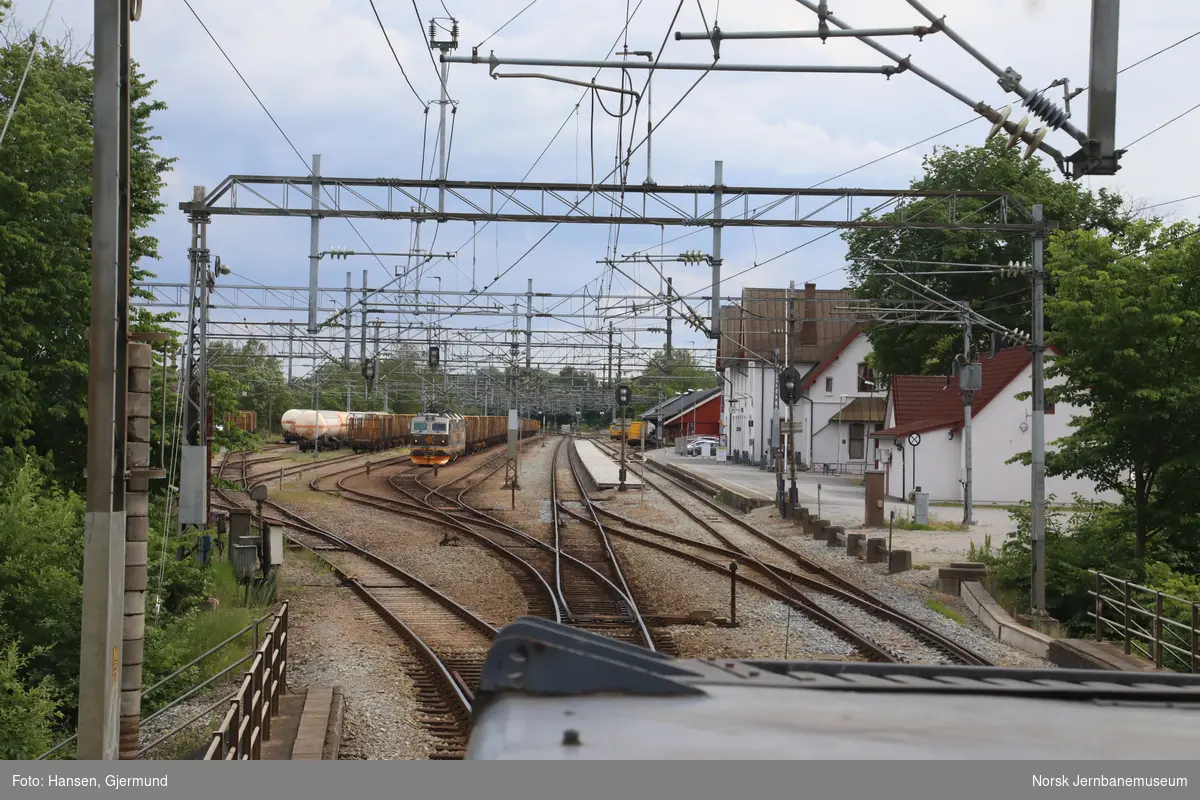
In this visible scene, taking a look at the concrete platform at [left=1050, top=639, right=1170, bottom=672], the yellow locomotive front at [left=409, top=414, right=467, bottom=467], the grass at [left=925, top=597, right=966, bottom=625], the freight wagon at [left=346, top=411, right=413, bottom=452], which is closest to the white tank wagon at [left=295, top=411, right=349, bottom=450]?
the freight wagon at [left=346, top=411, right=413, bottom=452]

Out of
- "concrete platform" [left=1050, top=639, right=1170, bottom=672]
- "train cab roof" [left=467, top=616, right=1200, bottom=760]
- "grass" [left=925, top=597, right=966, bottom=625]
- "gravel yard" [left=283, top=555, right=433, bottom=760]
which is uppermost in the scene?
"train cab roof" [left=467, top=616, right=1200, bottom=760]

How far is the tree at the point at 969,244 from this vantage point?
147 feet

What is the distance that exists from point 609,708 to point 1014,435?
3672 cm

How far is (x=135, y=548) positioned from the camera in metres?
8.60

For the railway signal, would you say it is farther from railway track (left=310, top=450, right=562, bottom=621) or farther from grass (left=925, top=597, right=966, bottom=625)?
grass (left=925, top=597, right=966, bottom=625)

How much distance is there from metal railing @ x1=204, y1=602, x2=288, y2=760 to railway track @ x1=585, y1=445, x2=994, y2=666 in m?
6.50

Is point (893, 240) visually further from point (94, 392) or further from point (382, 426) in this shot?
point (94, 392)

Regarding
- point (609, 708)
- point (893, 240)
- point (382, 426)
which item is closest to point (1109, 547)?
point (609, 708)

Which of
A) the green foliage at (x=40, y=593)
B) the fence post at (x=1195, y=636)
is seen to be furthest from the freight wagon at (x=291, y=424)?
the fence post at (x=1195, y=636)

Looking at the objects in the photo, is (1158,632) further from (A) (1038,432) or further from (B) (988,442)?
(B) (988,442)

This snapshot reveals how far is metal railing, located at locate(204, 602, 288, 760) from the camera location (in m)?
6.80

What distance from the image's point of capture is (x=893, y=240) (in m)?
48.6

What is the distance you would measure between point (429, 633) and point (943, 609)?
7.72m
